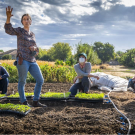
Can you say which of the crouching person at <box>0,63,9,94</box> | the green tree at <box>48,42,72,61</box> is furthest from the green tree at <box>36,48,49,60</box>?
the crouching person at <box>0,63,9,94</box>

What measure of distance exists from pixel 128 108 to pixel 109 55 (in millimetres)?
41880

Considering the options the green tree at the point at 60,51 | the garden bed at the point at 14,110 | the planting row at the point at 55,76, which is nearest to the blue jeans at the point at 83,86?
the garden bed at the point at 14,110

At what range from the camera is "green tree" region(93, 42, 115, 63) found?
4319 centimetres

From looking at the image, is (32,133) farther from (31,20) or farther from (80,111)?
(31,20)

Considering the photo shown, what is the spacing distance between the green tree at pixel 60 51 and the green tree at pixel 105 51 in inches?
338

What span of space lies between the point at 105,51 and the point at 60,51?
497 inches

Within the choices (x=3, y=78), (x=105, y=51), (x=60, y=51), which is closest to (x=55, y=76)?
Answer: (x=3, y=78)

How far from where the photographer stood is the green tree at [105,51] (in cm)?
4319

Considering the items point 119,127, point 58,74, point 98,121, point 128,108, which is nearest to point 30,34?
point 98,121

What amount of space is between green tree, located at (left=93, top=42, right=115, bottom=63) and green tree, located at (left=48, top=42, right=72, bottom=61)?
8589 mm

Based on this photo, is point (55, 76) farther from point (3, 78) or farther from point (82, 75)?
point (82, 75)

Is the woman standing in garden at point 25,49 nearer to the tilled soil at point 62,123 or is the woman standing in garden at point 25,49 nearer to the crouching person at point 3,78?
the tilled soil at point 62,123

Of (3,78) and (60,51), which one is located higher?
(60,51)

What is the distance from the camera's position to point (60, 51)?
1592 inches
